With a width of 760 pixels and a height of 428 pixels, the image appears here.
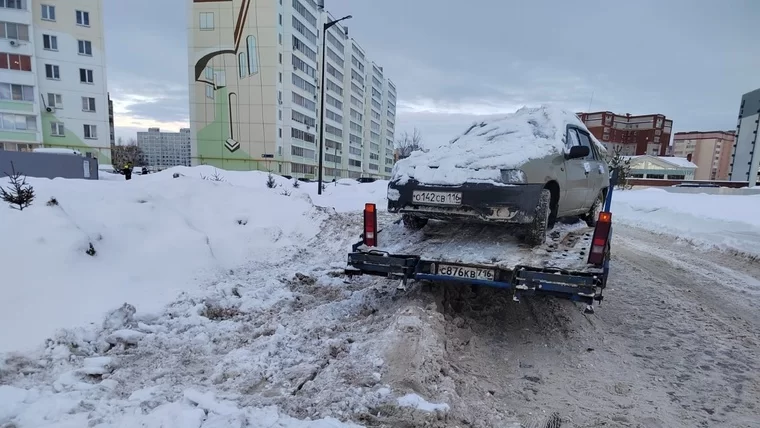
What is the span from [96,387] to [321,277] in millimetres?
3198

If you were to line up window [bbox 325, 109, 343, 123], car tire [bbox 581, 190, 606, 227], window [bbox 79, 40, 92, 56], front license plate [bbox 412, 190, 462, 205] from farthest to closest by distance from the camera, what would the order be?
window [bbox 325, 109, 343, 123], window [bbox 79, 40, 92, 56], car tire [bbox 581, 190, 606, 227], front license plate [bbox 412, 190, 462, 205]

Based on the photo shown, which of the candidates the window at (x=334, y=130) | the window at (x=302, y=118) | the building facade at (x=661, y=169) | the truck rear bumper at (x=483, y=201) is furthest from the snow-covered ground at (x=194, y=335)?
the building facade at (x=661, y=169)

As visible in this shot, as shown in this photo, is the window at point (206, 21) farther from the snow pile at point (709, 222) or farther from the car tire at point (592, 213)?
the car tire at point (592, 213)

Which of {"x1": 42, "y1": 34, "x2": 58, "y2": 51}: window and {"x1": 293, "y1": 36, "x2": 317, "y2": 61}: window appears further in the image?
{"x1": 293, "y1": 36, "x2": 317, "y2": 61}: window

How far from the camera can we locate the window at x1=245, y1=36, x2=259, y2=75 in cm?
4838

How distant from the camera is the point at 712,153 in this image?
300 ft

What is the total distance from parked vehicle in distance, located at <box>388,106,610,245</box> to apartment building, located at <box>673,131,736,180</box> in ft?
359

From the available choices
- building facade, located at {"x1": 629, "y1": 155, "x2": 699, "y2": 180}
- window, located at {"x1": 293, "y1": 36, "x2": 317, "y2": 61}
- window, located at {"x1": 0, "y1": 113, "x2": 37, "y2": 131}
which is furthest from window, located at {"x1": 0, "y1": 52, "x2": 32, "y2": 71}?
building facade, located at {"x1": 629, "y1": 155, "x2": 699, "y2": 180}

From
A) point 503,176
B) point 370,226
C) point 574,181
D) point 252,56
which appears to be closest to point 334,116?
point 252,56

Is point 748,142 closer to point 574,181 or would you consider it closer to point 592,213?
point 592,213

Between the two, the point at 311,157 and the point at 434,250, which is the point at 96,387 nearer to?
the point at 434,250

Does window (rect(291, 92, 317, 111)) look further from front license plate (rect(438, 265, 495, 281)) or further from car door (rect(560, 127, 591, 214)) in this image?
front license plate (rect(438, 265, 495, 281))

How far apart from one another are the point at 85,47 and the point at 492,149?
143 feet

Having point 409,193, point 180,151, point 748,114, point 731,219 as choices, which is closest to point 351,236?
point 409,193
